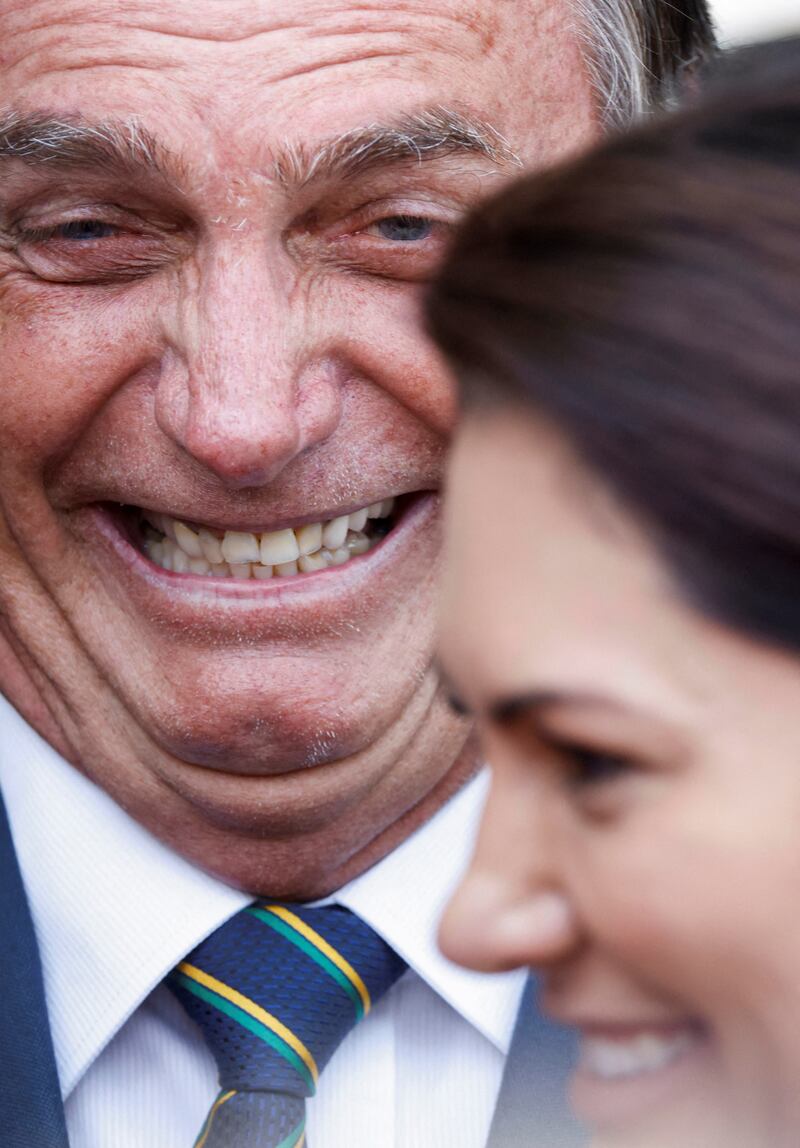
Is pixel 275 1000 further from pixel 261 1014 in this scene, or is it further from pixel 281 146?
pixel 281 146

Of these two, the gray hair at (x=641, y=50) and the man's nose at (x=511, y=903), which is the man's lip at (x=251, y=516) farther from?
the man's nose at (x=511, y=903)

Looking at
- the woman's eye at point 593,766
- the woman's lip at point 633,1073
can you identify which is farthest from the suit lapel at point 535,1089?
the woman's eye at point 593,766

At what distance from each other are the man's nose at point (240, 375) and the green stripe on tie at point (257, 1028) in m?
0.64

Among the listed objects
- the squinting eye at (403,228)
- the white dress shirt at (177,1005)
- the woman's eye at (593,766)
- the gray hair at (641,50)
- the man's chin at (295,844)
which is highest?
the gray hair at (641,50)

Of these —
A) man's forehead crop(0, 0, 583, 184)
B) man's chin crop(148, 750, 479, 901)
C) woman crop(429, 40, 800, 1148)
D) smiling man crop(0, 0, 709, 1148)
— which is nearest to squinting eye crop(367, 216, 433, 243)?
smiling man crop(0, 0, 709, 1148)

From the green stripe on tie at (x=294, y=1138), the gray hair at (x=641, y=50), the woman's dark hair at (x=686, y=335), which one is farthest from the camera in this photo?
the gray hair at (x=641, y=50)

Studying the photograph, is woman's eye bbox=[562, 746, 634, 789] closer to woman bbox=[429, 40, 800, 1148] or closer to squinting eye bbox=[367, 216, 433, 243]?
woman bbox=[429, 40, 800, 1148]

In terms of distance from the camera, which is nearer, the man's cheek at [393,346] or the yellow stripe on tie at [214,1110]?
the yellow stripe on tie at [214,1110]

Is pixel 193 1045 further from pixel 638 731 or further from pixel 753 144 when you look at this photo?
pixel 753 144

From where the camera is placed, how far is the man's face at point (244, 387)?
1.72 meters

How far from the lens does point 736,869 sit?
2.94 ft

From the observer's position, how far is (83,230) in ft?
6.15

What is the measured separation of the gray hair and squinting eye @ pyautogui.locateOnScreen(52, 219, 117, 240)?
2.23 ft

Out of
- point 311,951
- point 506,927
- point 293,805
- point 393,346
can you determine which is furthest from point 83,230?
point 506,927
